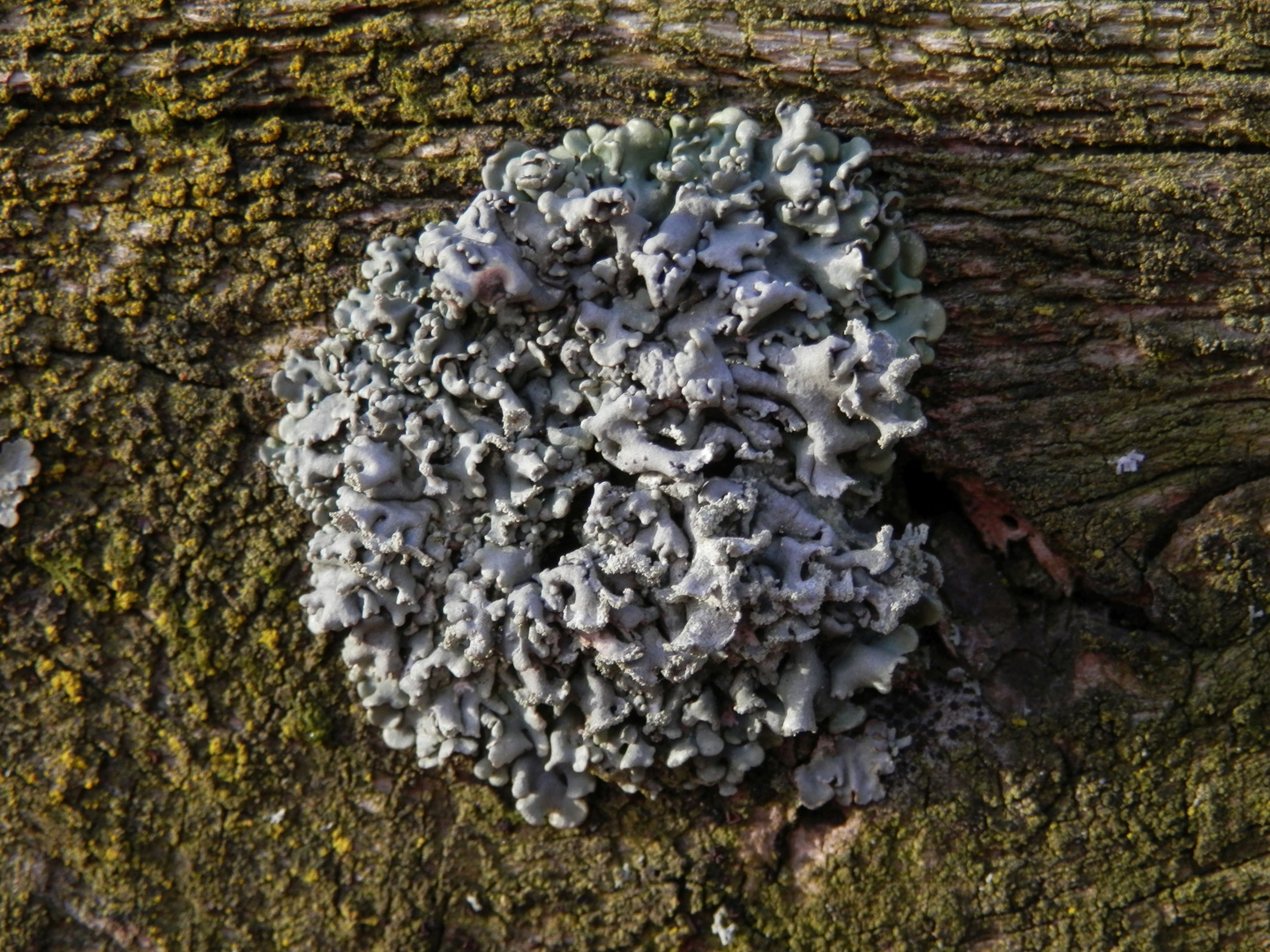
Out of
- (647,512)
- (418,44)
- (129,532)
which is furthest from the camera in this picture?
(129,532)

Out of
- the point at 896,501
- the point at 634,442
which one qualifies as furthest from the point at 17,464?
the point at 896,501

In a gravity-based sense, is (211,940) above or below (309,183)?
below

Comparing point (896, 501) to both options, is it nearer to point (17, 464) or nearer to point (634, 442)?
point (634, 442)

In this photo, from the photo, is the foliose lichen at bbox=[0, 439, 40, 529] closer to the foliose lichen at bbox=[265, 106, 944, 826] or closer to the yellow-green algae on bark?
the yellow-green algae on bark

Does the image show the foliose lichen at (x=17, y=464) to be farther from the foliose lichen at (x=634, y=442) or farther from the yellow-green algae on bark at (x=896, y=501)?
the foliose lichen at (x=634, y=442)

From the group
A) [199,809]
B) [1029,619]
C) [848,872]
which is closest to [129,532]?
[199,809]

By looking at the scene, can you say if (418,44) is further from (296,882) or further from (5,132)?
(296,882)
